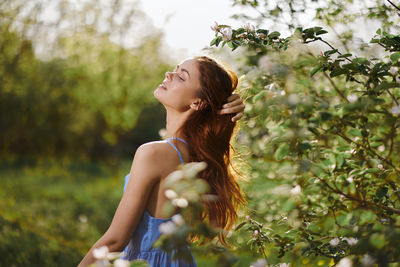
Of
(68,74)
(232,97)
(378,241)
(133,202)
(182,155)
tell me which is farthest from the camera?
(68,74)

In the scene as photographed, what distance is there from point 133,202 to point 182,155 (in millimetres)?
312

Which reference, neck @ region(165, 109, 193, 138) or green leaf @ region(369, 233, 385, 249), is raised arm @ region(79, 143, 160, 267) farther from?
green leaf @ region(369, 233, 385, 249)

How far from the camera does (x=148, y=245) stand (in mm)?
1838

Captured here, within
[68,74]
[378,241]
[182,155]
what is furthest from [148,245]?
[68,74]

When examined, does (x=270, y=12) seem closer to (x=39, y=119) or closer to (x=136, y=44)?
(x=136, y=44)

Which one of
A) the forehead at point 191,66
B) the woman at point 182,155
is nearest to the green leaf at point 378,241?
the woman at point 182,155

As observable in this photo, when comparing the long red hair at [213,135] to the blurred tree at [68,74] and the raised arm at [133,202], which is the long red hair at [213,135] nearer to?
the raised arm at [133,202]

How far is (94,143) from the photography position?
14.0 meters

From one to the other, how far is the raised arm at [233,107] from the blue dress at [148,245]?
1.19 feet

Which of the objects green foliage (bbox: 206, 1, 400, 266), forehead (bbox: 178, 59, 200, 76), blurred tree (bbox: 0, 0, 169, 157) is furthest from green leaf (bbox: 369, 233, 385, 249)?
blurred tree (bbox: 0, 0, 169, 157)

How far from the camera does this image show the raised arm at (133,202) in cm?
168

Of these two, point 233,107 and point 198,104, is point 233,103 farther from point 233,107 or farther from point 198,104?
point 198,104

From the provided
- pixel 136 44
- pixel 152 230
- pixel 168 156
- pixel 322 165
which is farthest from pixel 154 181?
pixel 136 44

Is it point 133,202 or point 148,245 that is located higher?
point 133,202
